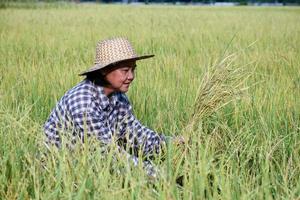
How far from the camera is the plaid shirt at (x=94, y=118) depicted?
195 cm

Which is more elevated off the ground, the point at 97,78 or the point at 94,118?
the point at 97,78

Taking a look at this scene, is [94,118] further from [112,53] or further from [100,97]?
[112,53]

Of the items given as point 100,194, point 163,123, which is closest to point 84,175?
point 100,194

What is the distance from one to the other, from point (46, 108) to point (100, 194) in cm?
147

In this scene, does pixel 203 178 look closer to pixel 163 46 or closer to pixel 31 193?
pixel 31 193

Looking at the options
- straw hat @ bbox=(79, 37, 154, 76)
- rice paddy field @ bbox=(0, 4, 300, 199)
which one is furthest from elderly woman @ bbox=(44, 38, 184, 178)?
rice paddy field @ bbox=(0, 4, 300, 199)

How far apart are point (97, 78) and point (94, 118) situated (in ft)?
0.69

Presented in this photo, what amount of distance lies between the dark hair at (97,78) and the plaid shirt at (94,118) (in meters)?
0.02

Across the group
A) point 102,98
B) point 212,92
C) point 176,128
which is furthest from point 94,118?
point 176,128

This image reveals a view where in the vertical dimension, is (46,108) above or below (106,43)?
below

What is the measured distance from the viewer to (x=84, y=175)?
1.46 m

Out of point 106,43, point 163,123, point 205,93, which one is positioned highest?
point 106,43

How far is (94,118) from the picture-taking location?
1.96m

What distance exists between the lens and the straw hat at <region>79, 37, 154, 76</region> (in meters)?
2.01
